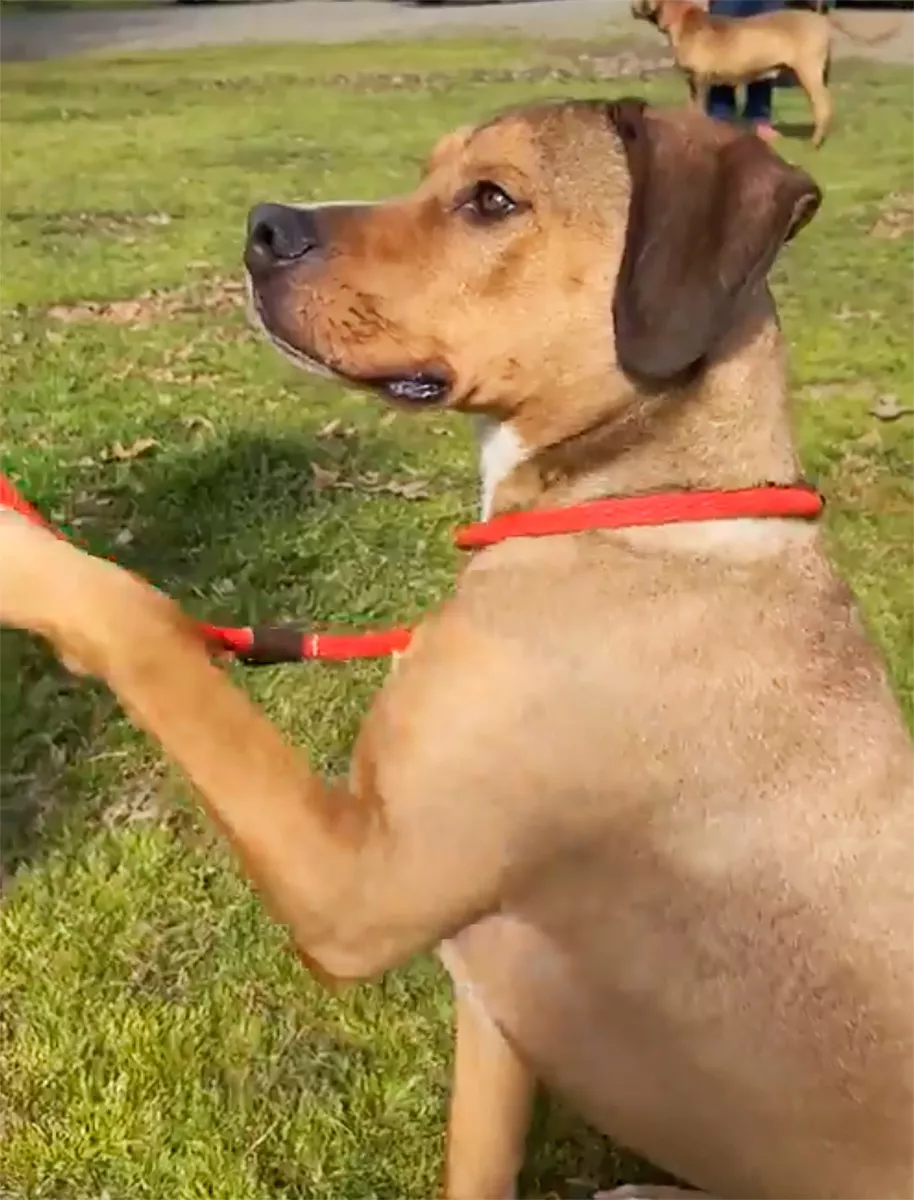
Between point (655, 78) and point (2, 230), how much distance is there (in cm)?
916

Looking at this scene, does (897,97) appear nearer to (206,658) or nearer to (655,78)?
(655,78)

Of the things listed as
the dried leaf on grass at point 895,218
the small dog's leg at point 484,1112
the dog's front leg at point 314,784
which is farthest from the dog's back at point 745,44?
the dog's front leg at point 314,784

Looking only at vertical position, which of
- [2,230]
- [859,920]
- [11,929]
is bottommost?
[2,230]

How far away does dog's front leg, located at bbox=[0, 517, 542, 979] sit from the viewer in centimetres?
285

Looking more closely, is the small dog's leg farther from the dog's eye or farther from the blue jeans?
the blue jeans

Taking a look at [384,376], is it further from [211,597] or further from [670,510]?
[211,597]

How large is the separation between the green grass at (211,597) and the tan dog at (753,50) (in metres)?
3.13

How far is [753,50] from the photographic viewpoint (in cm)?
1638

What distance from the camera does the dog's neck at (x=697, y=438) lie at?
10.2 feet

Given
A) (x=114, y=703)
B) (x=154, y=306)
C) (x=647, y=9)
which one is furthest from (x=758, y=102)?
(x=114, y=703)

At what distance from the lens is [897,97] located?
62.8ft

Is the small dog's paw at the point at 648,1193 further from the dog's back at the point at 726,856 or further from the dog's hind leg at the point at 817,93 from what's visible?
the dog's hind leg at the point at 817,93

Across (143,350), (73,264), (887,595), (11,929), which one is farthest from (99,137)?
(11,929)

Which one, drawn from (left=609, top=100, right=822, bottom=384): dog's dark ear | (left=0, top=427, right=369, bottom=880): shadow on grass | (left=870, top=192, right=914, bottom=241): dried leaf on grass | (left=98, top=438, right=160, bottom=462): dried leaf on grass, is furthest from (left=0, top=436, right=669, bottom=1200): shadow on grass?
(left=870, top=192, right=914, bottom=241): dried leaf on grass
